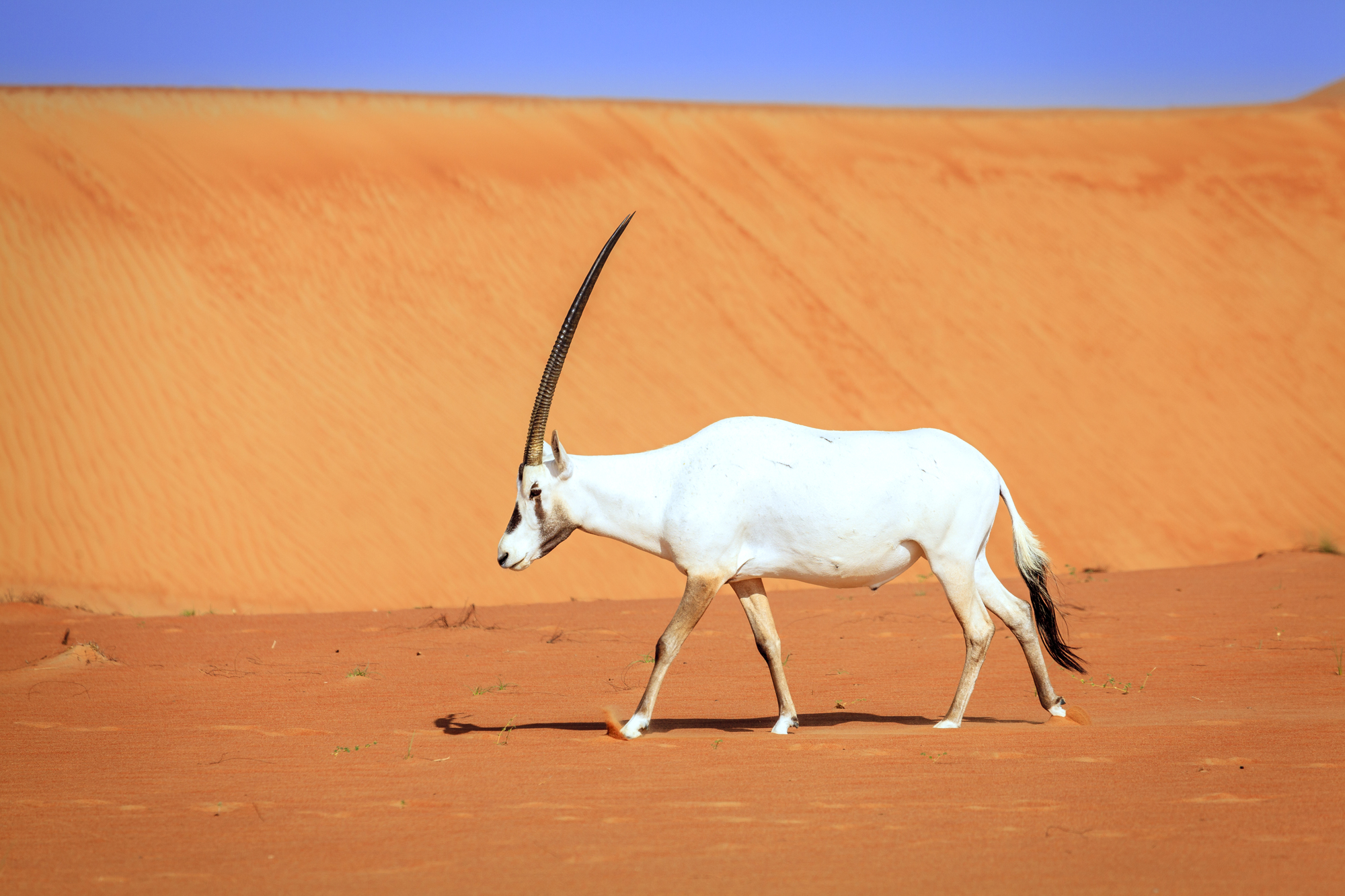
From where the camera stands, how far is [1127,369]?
25047 millimetres

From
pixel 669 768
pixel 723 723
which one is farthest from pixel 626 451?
pixel 669 768

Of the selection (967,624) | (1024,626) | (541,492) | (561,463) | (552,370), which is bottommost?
(1024,626)

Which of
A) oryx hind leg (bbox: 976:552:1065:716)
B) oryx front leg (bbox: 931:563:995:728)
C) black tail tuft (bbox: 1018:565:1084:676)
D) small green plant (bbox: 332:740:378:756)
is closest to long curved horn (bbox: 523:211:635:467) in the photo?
small green plant (bbox: 332:740:378:756)

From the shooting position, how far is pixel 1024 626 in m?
7.18

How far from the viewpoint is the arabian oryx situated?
6.76 metres

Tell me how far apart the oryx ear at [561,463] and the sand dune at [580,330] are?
9.82m

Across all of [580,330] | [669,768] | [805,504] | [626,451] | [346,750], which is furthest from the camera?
[580,330]

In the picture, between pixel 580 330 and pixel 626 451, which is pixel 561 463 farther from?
pixel 580 330

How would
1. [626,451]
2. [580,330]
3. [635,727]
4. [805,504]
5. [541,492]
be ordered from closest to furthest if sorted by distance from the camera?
[635,727]
[805,504]
[541,492]
[626,451]
[580,330]

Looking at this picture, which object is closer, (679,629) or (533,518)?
(679,629)

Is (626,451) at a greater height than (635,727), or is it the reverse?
(635,727)

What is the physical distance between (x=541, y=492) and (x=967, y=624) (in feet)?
8.32

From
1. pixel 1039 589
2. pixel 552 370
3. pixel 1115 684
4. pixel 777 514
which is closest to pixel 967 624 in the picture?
pixel 1039 589

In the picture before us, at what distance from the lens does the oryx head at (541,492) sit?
7.03 meters
